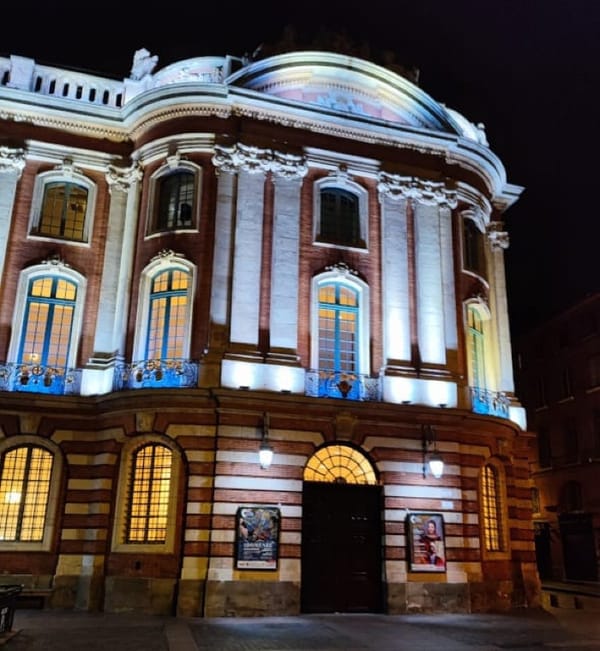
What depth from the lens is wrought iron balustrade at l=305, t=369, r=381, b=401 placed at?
2034cm

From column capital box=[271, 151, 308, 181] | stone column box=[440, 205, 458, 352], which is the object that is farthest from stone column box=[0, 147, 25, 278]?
stone column box=[440, 205, 458, 352]

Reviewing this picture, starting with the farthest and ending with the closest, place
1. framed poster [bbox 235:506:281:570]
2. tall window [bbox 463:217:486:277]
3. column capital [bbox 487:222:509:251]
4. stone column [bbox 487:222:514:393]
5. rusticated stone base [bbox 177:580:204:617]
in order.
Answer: column capital [bbox 487:222:509:251], tall window [bbox 463:217:486:277], stone column [bbox 487:222:514:393], framed poster [bbox 235:506:281:570], rusticated stone base [bbox 177:580:204:617]

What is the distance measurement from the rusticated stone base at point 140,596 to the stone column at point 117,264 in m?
6.28

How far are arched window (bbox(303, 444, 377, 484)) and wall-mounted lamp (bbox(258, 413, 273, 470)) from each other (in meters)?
1.43

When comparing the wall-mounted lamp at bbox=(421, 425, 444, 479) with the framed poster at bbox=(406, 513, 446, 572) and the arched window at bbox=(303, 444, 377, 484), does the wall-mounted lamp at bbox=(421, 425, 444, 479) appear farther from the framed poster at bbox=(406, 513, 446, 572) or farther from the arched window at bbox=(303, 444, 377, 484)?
the arched window at bbox=(303, 444, 377, 484)

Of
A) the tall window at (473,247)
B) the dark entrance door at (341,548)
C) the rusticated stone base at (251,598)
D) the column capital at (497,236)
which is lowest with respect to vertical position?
the rusticated stone base at (251,598)

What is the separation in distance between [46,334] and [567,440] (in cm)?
3069

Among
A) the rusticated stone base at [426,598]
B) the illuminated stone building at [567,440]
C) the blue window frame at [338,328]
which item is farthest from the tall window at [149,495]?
the illuminated stone building at [567,440]

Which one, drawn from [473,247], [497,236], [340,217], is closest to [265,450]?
[340,217]

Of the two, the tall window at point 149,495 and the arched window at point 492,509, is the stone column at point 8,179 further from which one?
the arched window at point 492,509

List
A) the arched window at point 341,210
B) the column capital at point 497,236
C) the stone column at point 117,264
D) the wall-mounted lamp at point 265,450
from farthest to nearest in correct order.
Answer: the column capital at point 497,236, the arched window at point 341,210, the stone column at point 117,264, the wall-mounted lamp at point 265,450

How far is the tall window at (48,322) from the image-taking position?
21.1 meters

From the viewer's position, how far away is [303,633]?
1549 centimetres

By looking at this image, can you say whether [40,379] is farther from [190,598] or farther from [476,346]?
[476,346]
